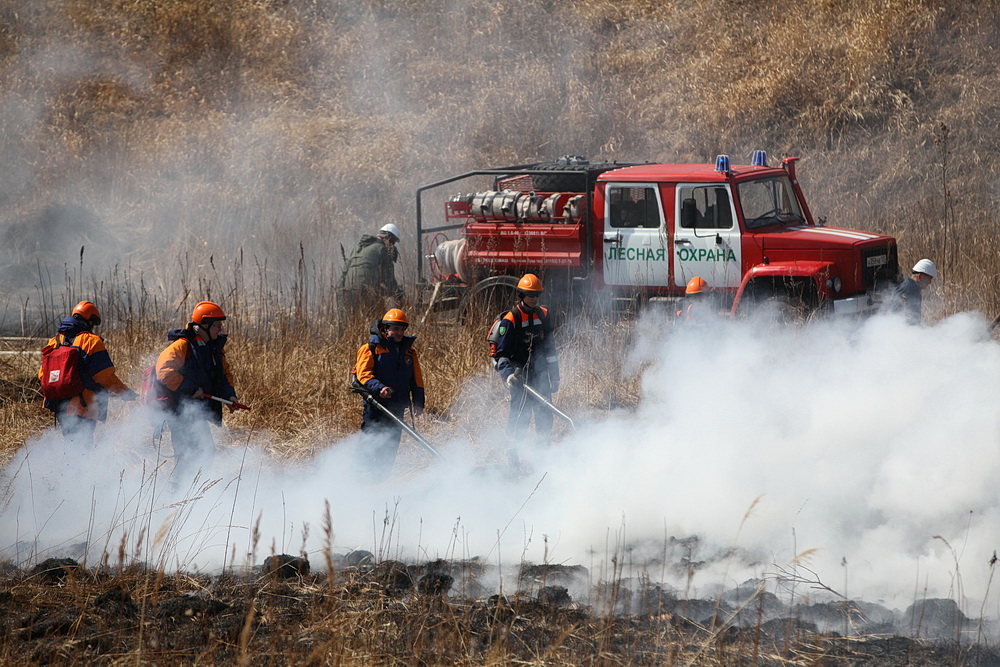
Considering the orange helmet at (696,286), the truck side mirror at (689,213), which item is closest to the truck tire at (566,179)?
the truck side mirror at (689,213)

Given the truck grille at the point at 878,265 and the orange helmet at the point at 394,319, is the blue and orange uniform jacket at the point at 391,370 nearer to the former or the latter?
the orange helmet at the point at 394,319

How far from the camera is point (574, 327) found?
10633 millimetres

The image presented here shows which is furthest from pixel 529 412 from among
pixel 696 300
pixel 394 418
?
pixel 696 300

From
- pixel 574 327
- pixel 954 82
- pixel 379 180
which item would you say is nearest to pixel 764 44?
pixel 954 82

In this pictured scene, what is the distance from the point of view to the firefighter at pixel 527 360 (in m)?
8.26

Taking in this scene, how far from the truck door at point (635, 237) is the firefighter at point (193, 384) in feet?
16.3

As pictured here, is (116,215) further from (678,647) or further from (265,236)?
(678,647)

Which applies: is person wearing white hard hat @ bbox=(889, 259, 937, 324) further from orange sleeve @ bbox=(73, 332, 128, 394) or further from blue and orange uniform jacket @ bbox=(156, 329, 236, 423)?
orange sleeve @ bbox=(73, 332, 128, 394)

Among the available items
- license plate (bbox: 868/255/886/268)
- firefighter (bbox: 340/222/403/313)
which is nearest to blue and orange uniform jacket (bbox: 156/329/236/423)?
firefighter (bbox: 340/222/403/313)

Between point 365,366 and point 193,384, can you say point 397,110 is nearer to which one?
point 365,366

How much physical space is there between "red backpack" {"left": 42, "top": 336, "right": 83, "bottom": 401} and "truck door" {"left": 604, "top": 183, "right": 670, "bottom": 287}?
19.0 feet

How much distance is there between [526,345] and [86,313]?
12.1 feet

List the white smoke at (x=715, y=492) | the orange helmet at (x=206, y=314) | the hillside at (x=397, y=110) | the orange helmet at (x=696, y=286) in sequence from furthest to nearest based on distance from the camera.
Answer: the hillside at (x=397, y=110) < the orange helmet at (x=696, y=286) < the orange helmet at (x=206, y=314) < the white smoke at (x=715, y=492)

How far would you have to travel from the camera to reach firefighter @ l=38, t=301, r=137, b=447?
7645 millimetres
